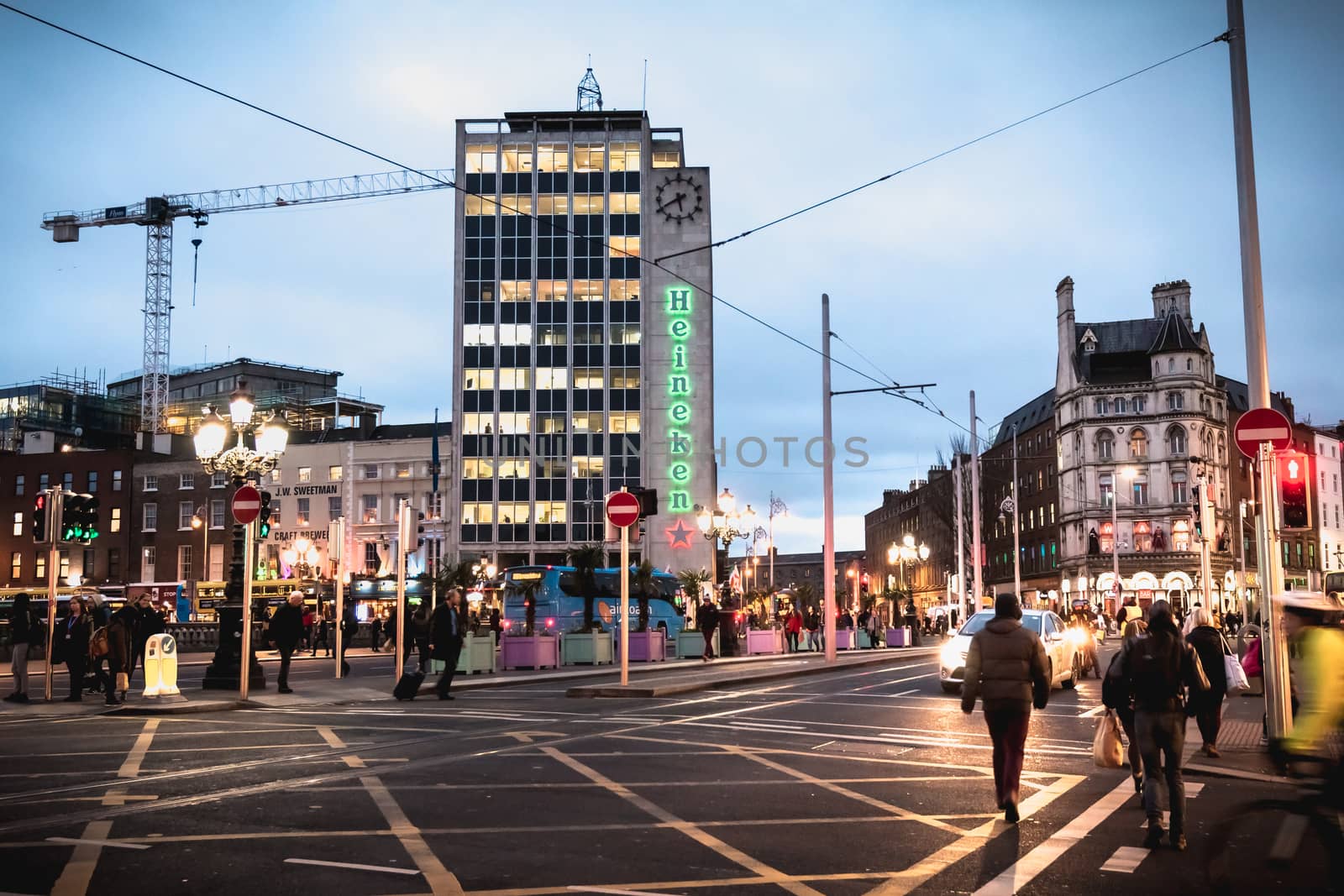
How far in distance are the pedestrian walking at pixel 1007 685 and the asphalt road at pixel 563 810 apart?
41 centimetres

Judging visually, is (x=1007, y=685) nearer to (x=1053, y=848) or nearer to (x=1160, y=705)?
(x=1160, y=705)

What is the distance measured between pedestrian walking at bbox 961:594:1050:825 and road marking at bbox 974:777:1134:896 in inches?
20.8

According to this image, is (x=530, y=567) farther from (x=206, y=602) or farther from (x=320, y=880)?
(x=320, y=880)

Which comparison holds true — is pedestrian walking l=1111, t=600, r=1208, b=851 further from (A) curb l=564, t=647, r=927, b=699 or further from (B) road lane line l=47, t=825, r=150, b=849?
(A) curb l=564, t=647, r=927, b=699

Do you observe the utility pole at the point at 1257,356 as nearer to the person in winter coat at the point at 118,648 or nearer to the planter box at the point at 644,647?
the person in winter coat at the point at 118,648

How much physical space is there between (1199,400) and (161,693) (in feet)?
282

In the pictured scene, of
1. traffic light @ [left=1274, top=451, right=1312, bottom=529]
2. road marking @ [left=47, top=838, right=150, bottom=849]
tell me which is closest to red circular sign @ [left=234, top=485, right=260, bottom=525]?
road marking @ [left=47, top=838, right=150, bottom=849]

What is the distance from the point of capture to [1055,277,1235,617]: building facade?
292 ft

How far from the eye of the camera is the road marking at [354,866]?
7453 mm

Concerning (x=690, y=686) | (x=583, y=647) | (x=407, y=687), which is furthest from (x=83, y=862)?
(x=583, y=647)

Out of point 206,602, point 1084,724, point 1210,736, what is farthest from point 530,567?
point 1210,736

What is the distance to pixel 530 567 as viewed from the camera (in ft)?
169

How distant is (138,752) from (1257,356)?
13.6 metres

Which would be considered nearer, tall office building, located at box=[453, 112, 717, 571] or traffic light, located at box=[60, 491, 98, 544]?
traffic light, located at box=[60, 491, 98, 544]
